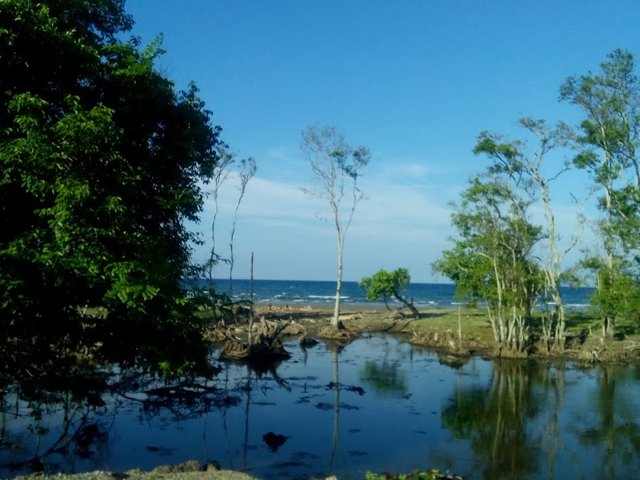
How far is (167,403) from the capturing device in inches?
853

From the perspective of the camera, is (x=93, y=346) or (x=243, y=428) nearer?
(x=93, y=346)

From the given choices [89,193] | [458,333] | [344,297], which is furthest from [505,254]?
[344,297]

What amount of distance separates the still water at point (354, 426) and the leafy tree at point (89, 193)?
3190mm

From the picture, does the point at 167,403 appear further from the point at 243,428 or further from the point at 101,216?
the point at 101,216

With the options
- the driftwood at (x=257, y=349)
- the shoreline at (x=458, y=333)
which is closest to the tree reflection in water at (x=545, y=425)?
the shoreline at (x=458, y=333)

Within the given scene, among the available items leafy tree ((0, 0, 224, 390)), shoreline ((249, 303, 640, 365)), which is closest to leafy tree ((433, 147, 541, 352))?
shoreline ((249, 303, 640, 365))

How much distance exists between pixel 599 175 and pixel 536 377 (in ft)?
39.1

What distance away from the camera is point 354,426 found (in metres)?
19.5

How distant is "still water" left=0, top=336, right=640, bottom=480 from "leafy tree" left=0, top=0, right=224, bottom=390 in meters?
3.19

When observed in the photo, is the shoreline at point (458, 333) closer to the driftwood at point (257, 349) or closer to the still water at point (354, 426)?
the still water at point (354, 426)

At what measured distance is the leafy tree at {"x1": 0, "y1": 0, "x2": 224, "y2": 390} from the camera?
919 cm

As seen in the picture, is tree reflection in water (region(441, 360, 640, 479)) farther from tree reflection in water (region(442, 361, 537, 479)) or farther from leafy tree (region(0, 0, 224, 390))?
leafy tree (region(0, 0, 224, 390))

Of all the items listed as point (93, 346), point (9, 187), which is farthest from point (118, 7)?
point (93, 346)

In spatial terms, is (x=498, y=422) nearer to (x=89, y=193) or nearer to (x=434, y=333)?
(x=89, y=193)
